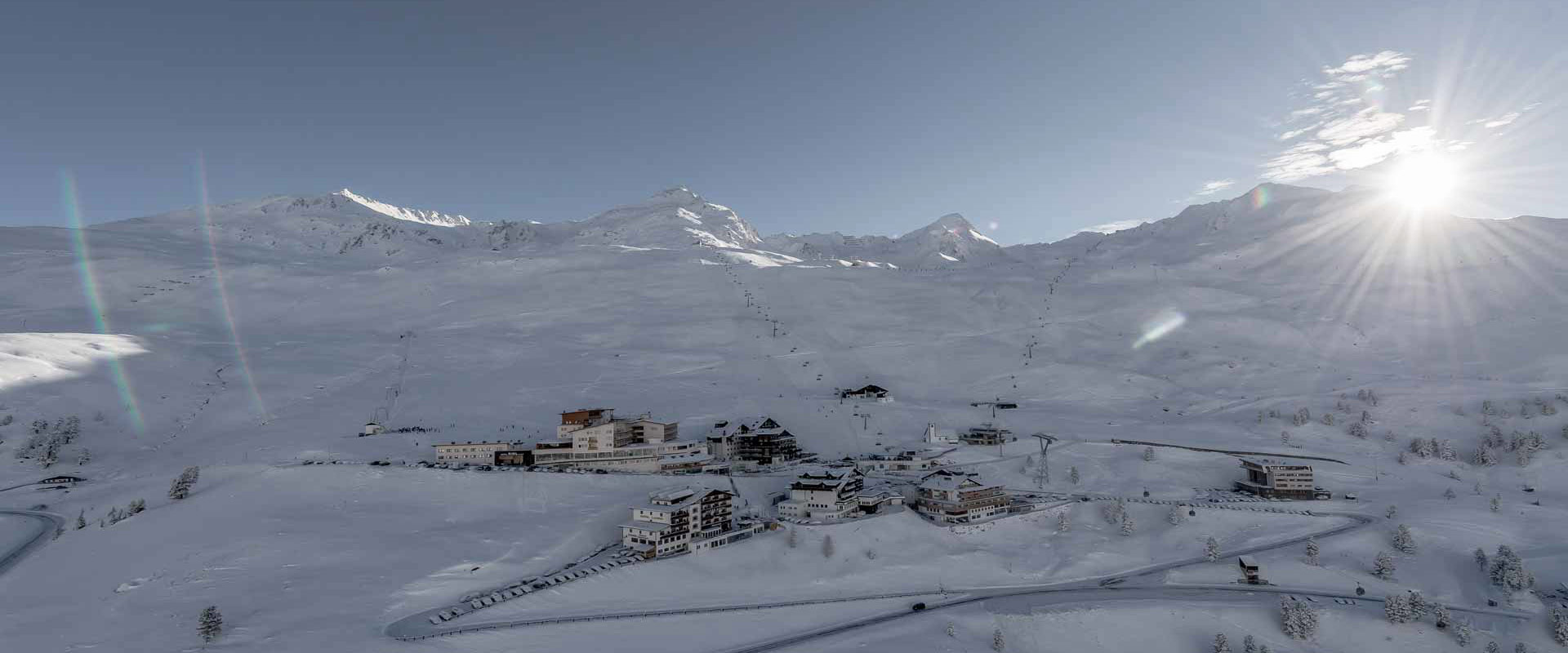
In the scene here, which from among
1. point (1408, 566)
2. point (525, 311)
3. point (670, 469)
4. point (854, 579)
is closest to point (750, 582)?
point (854, 579)

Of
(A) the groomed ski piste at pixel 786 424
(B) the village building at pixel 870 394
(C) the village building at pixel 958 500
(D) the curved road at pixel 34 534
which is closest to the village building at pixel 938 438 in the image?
(A) the groomed ski piste at pixel 786 424

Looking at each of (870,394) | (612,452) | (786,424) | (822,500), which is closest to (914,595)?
(822,500)

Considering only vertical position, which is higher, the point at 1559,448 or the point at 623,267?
the point at 623,267

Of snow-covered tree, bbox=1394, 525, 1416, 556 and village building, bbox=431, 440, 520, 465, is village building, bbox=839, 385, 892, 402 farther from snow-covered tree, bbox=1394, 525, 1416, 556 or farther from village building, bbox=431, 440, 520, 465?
snow-covered tree, bbox=1394, 525, 1416, 556


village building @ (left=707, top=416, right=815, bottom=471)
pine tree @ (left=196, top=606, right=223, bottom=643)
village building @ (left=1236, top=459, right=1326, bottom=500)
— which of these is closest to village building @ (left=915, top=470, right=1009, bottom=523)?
village building @ (left=707, top=416, right=815, bottom=471)

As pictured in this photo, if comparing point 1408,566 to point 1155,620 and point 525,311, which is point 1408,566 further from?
point 525,311

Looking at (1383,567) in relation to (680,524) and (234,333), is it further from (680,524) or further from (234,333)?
(234,333)

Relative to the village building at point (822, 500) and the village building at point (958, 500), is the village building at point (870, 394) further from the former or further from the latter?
the village building at point (822, 500)
